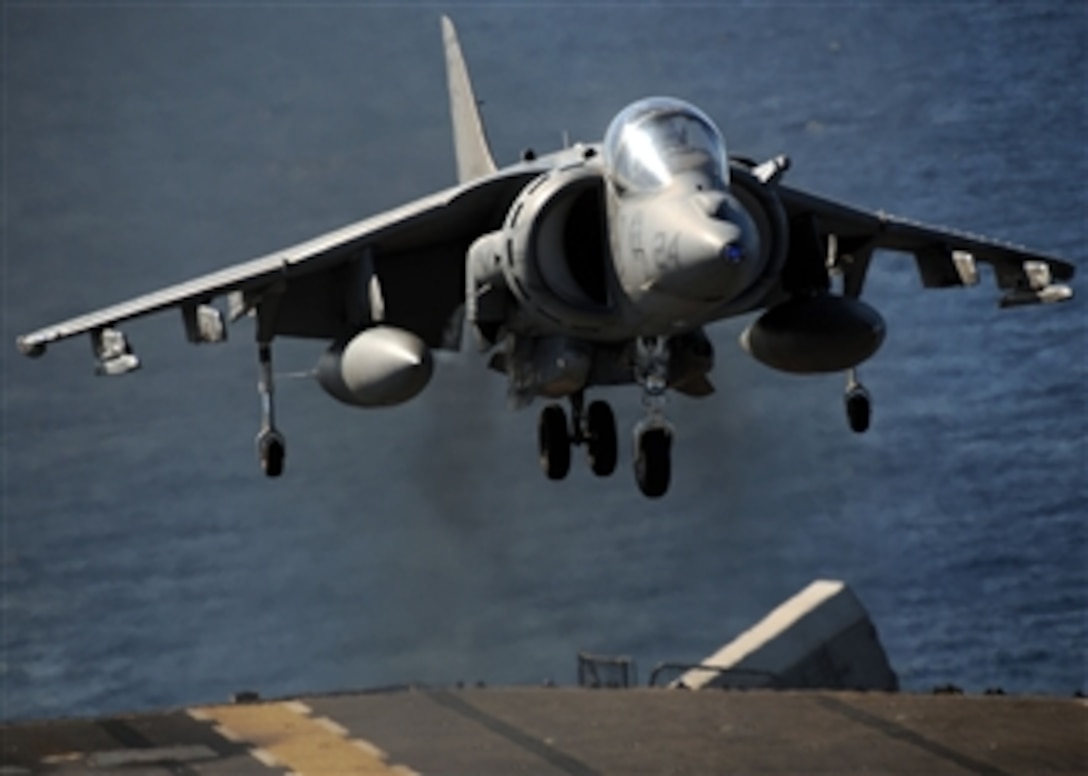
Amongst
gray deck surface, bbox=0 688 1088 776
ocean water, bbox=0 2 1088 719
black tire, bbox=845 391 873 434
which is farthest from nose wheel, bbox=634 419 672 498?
ocean water, bbox=0 2 1088 719

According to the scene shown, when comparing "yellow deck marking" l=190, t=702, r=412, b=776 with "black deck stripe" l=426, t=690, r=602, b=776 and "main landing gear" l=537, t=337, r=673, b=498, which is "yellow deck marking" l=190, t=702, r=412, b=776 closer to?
"black deck stripe" l=426, t=690, r=602, b=776

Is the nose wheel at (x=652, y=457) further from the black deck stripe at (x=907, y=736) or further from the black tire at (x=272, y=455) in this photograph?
the black deck stripe at (x=907, y=736)

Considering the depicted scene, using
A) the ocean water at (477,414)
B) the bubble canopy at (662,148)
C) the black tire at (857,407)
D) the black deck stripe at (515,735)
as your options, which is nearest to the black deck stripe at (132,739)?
the black deck stripe at (515,735)

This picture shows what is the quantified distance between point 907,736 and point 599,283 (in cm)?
957

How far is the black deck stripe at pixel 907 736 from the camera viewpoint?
94.5 ft

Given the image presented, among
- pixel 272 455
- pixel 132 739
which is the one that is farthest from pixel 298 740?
pixel 272 455

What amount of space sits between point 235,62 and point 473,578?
1728 cm

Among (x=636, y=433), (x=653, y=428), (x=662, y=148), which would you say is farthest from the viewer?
(x=636, y=433)

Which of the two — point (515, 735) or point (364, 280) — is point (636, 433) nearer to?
point (364, 280)

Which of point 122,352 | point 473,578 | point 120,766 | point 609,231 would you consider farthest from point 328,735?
point 473,578

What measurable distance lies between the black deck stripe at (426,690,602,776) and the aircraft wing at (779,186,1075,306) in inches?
282

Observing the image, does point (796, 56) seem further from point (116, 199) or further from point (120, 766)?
point (120, 766)

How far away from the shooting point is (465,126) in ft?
102

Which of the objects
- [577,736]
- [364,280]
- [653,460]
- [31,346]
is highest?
[364,280]
